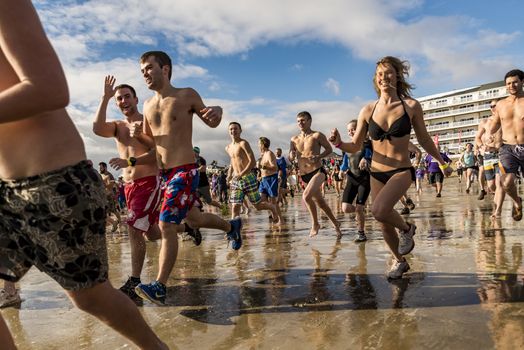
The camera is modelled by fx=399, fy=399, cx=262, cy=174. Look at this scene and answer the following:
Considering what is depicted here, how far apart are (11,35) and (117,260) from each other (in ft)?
15.3

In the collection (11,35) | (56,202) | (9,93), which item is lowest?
(56,202)

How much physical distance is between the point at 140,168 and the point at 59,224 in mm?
2468

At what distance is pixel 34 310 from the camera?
3.31 m

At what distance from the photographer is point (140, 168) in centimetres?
386

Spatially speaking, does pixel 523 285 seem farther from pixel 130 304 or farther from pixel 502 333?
pixel 130 304

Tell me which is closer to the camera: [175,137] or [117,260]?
[175,137]

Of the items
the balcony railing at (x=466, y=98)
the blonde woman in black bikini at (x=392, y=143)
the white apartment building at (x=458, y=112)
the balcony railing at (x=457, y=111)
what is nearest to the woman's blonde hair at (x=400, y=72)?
the blonde woman in black bikini at (x=392, y=143)

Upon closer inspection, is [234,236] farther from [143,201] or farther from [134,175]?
[134,175]

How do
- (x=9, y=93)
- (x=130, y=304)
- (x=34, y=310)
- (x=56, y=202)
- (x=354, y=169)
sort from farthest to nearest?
(x=354, y=169) → (x=34, y=310) → (x=130, y=304) → (x=56, y=202) → (x=9, y=93)

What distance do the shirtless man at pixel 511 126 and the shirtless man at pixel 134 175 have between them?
187 inches

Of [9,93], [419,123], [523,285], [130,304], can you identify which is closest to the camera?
[9,93]

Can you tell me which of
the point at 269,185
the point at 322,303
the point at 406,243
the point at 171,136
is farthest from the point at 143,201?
the point at 269,185

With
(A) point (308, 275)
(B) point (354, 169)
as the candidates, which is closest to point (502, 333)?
(A) point (308, 275)

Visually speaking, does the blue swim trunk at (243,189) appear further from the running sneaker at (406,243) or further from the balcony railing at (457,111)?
the balcony railing at (457,111)
